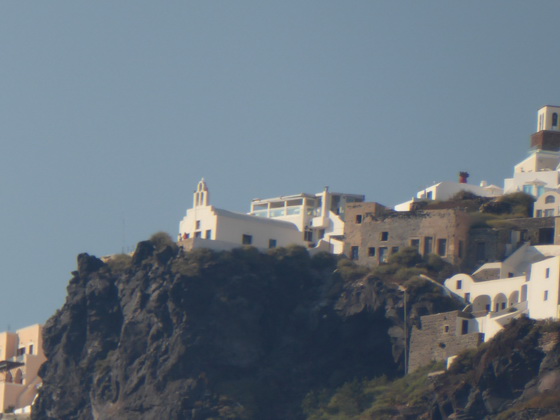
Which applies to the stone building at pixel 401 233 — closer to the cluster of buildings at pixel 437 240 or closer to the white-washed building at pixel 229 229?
the cluster of buildings at pixel 437 240

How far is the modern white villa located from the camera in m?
111

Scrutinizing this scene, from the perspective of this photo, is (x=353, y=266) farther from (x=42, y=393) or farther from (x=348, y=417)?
(x=42, y=393)

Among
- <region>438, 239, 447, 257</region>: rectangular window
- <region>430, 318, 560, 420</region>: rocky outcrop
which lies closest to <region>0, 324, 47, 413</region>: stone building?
<region>438, 239, 447, 257</region>: rectangular window

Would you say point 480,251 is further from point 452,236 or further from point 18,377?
point 18,377

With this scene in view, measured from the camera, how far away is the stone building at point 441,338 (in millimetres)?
113438

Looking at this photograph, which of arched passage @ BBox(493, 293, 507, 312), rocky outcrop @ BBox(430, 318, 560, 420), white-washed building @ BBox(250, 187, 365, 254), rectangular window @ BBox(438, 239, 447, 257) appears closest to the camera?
rocky outcrop @ BBox(430, 318, 560, 420)

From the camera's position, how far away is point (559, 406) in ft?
331

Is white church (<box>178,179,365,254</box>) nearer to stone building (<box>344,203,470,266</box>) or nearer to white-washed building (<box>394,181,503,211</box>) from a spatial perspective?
stone building (<box>344,203,470,266</box>)

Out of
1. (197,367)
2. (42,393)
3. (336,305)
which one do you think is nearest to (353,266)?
(336,305)

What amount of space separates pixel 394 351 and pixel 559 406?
18669 millimetres

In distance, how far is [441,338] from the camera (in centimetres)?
11506

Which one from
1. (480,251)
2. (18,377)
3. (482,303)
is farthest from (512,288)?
(18,377)

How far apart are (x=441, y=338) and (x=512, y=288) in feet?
19.0

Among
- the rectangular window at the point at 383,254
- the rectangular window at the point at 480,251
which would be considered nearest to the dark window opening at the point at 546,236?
the rectangular window at the point at 480,251
